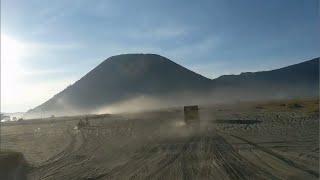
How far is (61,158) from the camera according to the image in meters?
27.7

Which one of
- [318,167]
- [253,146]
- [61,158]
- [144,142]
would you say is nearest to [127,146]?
[144,142]

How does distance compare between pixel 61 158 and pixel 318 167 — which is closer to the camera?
pixel 318 167

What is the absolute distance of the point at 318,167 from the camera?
59.7ft

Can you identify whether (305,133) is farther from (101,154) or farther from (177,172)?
(177,172)

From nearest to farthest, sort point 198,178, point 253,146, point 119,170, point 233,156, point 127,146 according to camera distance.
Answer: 1. point 198,178
2. point 119,170
3. point 233,156
4. point 253,146
5. point 127,146

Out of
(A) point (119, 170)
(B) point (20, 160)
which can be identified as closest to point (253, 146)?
(A) point (119, 170)

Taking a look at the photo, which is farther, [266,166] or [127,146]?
[127,146]

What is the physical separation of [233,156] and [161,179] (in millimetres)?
6394

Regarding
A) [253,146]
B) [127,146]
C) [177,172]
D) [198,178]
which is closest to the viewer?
[198,178]

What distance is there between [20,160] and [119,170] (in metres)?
4.54

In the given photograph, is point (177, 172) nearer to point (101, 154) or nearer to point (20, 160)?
point (20, 160)

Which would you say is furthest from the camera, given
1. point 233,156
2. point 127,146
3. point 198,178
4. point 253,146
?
point 127,146

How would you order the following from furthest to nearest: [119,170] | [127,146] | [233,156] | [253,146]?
[127,146] → [253,146] → [233,156] → [119,170]

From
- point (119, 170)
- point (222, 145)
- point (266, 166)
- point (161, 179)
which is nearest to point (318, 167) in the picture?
point (266, 166)
